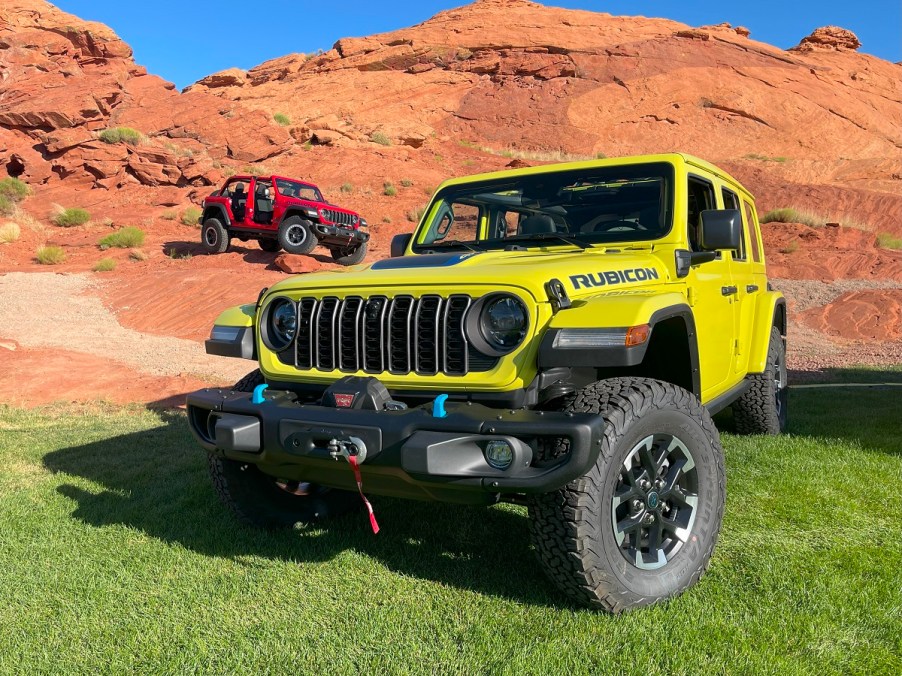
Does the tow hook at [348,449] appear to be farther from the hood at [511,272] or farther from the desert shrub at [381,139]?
the desert shrub at [381,139]

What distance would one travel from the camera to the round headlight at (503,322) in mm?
2783

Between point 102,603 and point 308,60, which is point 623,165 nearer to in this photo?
point 102,603

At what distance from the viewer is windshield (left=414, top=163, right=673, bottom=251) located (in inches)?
151

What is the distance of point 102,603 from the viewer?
289cm

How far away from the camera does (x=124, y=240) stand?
20.8m

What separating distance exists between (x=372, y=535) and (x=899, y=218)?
2549cm

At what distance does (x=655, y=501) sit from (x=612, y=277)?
1005mm

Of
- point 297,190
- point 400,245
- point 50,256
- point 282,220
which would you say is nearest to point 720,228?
point 400,245

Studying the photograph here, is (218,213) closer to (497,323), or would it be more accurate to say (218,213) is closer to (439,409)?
(497,323)

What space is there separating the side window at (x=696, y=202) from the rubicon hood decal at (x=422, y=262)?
1332mm

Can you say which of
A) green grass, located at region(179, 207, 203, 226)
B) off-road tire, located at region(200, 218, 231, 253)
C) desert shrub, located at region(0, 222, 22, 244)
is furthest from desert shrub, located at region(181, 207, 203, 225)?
off-road tire, located at region(200, 218, 231, 253)

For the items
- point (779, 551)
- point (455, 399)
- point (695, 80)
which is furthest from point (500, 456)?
point (695, 80)

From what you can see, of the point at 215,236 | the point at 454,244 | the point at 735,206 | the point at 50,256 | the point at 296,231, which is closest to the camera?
the point at 454,244

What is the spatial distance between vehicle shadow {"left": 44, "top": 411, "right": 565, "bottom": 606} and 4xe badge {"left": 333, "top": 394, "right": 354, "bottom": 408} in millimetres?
893
